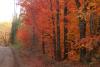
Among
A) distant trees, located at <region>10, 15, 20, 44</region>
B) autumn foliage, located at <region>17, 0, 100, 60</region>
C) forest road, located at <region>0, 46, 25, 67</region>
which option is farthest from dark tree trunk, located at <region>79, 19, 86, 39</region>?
distant trees, located at <region>10, 15, 20, 44</region>

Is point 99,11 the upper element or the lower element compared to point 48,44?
upper

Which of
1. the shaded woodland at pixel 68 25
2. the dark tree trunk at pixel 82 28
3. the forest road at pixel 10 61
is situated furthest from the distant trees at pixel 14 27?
the dark tree trunk at pixel 82 28

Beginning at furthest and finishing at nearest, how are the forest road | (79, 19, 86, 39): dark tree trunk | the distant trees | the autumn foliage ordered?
the distant trees
the forest road
(79, 19, 86, 39): dark tree trunk
the autumn foliage

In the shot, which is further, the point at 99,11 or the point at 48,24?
the point at 48,24

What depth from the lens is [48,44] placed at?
104 ft

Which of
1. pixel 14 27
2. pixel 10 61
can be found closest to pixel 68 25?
pixel 10 61

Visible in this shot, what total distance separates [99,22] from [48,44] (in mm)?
10324

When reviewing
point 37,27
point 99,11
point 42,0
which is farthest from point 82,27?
point 37,27

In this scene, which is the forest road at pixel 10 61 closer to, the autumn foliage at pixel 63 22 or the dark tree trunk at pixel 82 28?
the autumn foliage at pixel 63 22

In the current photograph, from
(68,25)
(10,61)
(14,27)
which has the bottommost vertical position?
→ (10,61)

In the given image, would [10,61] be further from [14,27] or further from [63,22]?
[14,27]

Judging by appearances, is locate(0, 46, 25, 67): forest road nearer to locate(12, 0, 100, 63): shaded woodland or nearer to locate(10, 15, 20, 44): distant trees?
locate(12, 0, 100, 63): shaded woodland

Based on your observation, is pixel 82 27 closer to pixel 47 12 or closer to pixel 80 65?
pixel 80 65

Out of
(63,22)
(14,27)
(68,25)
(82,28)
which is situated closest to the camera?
(82,28)
